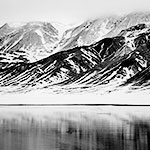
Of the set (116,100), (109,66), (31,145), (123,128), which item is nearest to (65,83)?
(109,66)

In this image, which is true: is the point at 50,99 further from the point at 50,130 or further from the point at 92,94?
the point at 50,130

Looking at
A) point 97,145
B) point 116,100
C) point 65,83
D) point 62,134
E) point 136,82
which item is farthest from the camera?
point 65,83

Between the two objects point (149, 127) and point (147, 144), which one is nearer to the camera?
point (147, 144)

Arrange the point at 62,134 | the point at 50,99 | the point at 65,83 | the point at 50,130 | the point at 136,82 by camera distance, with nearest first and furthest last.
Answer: the point at 62,134, the point at 50,130, the point at 50,99, the point at 136,82, the point at 65,83

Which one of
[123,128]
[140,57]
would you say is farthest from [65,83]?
[123,128]

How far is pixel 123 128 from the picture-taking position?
45719mm

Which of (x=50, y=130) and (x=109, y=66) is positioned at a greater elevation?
(x=109, y=66)

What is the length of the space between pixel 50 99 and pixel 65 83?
45.2 metres

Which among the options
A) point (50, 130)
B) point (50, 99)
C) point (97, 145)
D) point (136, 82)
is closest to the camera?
point (97, 145)

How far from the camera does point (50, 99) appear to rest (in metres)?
144

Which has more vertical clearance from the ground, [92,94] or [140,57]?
[140,57]

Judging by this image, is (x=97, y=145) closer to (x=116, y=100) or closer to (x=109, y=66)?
(x=116, y=100)

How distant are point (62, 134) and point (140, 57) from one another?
157m

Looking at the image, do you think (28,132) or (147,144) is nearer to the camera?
(147,144)
